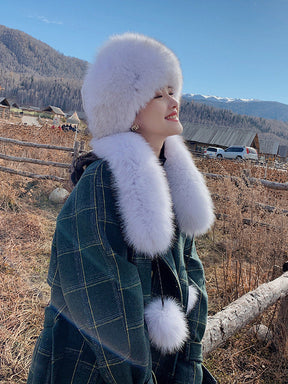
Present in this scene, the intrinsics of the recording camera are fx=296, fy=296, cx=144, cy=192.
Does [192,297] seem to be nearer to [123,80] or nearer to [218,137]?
[123,80]

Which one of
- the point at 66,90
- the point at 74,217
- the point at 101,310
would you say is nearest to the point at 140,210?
the point at 74,217

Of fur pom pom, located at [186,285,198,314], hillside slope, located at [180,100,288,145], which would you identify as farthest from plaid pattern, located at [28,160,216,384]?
hillside slope, located at [180,100,288,145]

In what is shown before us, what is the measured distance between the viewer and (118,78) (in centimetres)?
111

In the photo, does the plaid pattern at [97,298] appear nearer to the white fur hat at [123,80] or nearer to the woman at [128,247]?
the woman at [128,247]

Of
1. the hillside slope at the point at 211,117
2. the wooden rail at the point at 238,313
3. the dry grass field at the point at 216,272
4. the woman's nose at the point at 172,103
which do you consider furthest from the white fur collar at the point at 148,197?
the hillside slope at the point at 211,117

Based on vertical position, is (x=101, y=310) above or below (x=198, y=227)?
below

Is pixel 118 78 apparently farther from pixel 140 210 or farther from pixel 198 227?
pixel 198 227

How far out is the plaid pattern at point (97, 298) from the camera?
89 centimetres

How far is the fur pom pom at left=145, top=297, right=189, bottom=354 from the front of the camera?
987 millimetres

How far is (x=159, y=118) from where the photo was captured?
1.19 m

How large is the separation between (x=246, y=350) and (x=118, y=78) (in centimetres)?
258

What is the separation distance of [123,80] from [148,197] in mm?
473

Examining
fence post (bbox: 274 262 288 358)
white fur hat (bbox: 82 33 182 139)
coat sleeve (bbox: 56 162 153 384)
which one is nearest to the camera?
coat sleeve (bbox: 56 162 153 384)

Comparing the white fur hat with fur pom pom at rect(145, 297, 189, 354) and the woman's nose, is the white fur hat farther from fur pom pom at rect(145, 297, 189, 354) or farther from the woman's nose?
fur pom pom at rect(145, 297, 189, 354)
